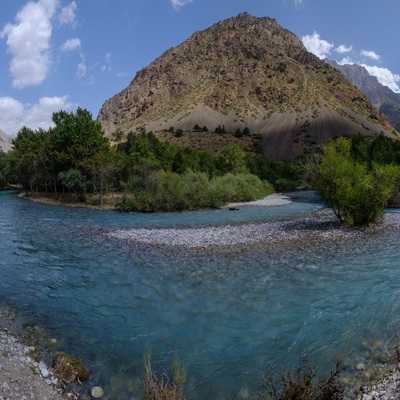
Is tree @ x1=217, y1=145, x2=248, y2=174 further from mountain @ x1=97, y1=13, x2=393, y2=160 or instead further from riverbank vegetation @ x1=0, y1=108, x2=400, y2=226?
mountain @ x1=97, y1=13, x2=393, y2=160

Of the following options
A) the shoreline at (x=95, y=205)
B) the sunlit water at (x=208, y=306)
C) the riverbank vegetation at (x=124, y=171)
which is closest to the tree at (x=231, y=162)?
the riverbank vegetation at (x=124, y=171)

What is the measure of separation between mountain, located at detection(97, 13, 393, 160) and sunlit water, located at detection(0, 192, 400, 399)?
108442 mm

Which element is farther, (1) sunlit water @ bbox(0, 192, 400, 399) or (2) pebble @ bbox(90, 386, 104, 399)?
(1) sunlit water @ bbox(0, 192, 400, 399)

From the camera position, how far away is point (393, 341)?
30.1ft

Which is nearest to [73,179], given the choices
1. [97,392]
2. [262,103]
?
[97,392]

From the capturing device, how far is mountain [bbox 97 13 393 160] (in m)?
136

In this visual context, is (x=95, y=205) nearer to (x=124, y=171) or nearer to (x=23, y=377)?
(x=124, y=171)

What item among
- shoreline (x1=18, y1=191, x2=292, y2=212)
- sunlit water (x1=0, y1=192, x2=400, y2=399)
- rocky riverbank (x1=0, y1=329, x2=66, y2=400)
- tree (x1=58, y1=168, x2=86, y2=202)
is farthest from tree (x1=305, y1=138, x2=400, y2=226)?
tree (x1=58, y1=168, x2=86, y2=202)

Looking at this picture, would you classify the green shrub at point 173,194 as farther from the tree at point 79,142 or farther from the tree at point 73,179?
the tree at point 79,142

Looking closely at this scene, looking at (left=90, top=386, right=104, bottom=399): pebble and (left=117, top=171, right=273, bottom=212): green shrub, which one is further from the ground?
(left=117, top=171, right=273, bottom=212): green shrub

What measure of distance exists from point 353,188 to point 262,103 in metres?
153

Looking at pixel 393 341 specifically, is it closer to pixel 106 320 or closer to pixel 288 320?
pixel 288 320

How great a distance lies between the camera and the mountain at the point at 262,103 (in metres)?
136

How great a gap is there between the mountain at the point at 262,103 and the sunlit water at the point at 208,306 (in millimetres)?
108442
